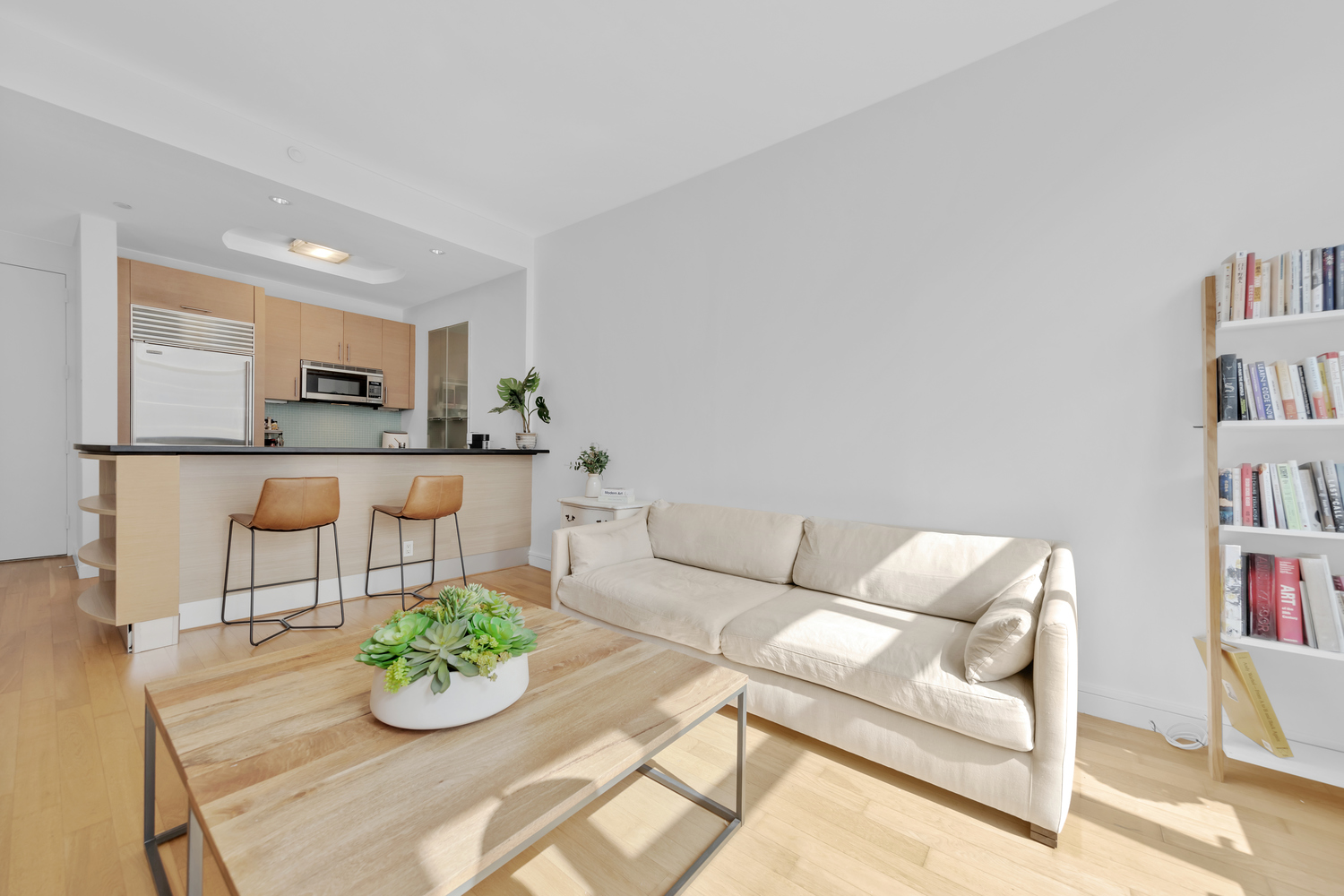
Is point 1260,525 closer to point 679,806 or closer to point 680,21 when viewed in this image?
point 679,806

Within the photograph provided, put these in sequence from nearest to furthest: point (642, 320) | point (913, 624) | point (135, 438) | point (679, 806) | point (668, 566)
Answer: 1. point (679, 806)
2. point (913, 624)
3. point (668, 566)
4. point (642, 320)
5. point (135, 438)

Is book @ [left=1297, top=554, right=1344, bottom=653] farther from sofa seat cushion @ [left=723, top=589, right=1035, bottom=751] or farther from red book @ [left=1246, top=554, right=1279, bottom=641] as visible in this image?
sofa seat cushion @ [left=723, top=589, right=1035, bottom=751]

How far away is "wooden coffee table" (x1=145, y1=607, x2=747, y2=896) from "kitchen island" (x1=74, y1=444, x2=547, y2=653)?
1783 millimetres

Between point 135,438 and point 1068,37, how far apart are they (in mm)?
6210

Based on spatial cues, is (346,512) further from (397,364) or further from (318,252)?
(397,364)

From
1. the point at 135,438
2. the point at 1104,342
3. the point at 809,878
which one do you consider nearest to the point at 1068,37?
the point at 1104,342

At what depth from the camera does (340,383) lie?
5.46 m

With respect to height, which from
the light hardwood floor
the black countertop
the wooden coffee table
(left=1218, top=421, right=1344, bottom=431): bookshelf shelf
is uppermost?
(left=1218, top=421, right=1344, bottom=431): bookshelf shelf

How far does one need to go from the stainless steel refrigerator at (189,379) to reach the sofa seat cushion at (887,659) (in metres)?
4.76

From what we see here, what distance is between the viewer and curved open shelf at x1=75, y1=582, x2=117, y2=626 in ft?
8.63

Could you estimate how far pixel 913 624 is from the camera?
208 cm

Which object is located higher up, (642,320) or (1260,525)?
(642,320)

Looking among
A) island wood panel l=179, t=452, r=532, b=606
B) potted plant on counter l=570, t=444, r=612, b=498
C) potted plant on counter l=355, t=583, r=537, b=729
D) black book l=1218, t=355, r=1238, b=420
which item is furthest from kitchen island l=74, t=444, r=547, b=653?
black book l=1218, t=355, r=1238, b=420

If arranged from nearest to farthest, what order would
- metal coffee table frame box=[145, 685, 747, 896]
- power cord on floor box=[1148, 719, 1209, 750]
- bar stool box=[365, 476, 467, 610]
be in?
metal coffee table frame box=[145, 685, 747, 896], power cord on floor box=[1148, 719, 1209, 750], bar stool box=[365, 476, 467, 610]
